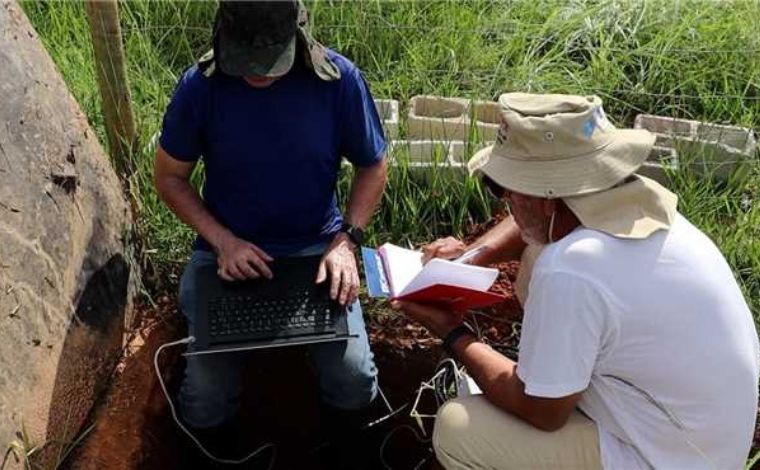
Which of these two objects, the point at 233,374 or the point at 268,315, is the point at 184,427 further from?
the point at 268,315

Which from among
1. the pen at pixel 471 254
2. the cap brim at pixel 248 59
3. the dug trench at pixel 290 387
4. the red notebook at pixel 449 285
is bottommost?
the dug trench at pixel 290 387

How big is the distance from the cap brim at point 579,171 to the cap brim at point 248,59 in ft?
2.32

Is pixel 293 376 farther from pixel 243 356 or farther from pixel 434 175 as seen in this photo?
pixel 434 175

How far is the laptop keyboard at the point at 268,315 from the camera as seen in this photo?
8.71 feet

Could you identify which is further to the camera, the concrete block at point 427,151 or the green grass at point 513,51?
the green grass at point 513,51

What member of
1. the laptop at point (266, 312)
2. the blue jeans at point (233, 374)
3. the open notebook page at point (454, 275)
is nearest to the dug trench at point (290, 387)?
the blue jeans at point (233, 374)

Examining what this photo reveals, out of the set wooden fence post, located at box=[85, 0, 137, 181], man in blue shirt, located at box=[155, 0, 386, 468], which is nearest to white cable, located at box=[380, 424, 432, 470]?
man in blue shirt, located at box=[155, 0, 386, 468]

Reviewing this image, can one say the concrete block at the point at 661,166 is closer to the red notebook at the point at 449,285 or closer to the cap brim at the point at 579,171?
the red notebook at the point at 449,285

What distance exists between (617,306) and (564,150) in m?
0.36

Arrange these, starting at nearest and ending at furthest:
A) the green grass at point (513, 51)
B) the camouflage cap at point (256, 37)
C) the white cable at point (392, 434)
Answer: the camouflage cap at point (256, 37), the white cable at point (392, 434), the green grass at point (513, 51)

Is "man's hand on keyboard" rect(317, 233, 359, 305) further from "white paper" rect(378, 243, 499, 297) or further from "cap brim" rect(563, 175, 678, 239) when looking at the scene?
"cap brim" rect(563, 175, 678, 239)

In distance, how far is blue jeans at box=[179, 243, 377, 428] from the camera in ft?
9.00

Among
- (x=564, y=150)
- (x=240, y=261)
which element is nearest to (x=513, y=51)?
(x=240, y=261)

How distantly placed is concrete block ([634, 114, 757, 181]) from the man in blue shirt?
4.65ft
